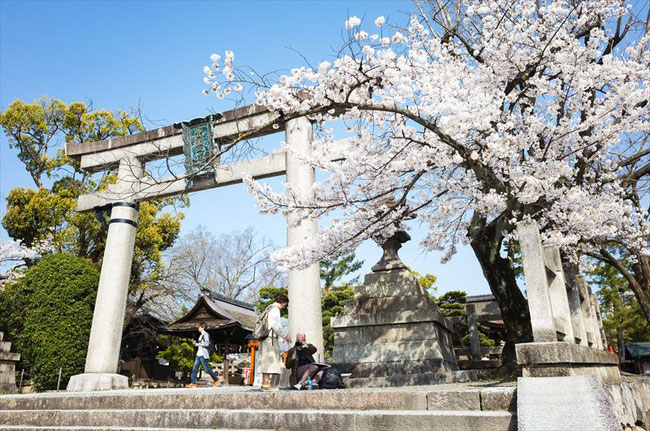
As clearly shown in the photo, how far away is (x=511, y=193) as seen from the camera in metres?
5.52

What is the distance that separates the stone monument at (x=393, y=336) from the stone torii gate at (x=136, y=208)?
178 centimetres

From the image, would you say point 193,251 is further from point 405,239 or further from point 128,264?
point 405,239

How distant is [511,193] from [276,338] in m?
3.78

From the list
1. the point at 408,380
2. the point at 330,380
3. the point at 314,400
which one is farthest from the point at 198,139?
the point at 314,400

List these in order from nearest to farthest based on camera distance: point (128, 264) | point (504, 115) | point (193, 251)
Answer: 1. point (504, 115)
2. point (128, 264)
3. point (193, 251)

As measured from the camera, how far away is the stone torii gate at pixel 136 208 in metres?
8.67

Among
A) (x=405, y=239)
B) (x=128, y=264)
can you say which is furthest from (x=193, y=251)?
(x=405, y=239)

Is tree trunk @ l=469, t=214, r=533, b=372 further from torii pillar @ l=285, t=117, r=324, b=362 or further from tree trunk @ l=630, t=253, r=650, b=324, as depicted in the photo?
tree trunk @ l=630, t=253, r=650, b=324

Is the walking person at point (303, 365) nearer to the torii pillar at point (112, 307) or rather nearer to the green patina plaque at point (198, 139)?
the torii pillar at point (112, 307)

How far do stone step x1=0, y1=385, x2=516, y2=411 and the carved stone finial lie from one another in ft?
9.70

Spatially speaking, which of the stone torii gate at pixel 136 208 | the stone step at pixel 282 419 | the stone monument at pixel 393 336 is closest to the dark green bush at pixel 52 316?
the stone torii gate at pixel 136 208

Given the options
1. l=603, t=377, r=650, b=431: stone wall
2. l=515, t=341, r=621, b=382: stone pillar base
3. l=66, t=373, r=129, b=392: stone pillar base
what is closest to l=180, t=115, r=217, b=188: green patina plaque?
l=66, t=373, r=129, b=392: stone pillar base

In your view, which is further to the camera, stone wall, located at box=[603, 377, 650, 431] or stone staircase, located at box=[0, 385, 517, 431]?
stone wall, located at box=[603, 377, 650, 431]

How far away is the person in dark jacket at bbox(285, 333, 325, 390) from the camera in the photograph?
225 inches
